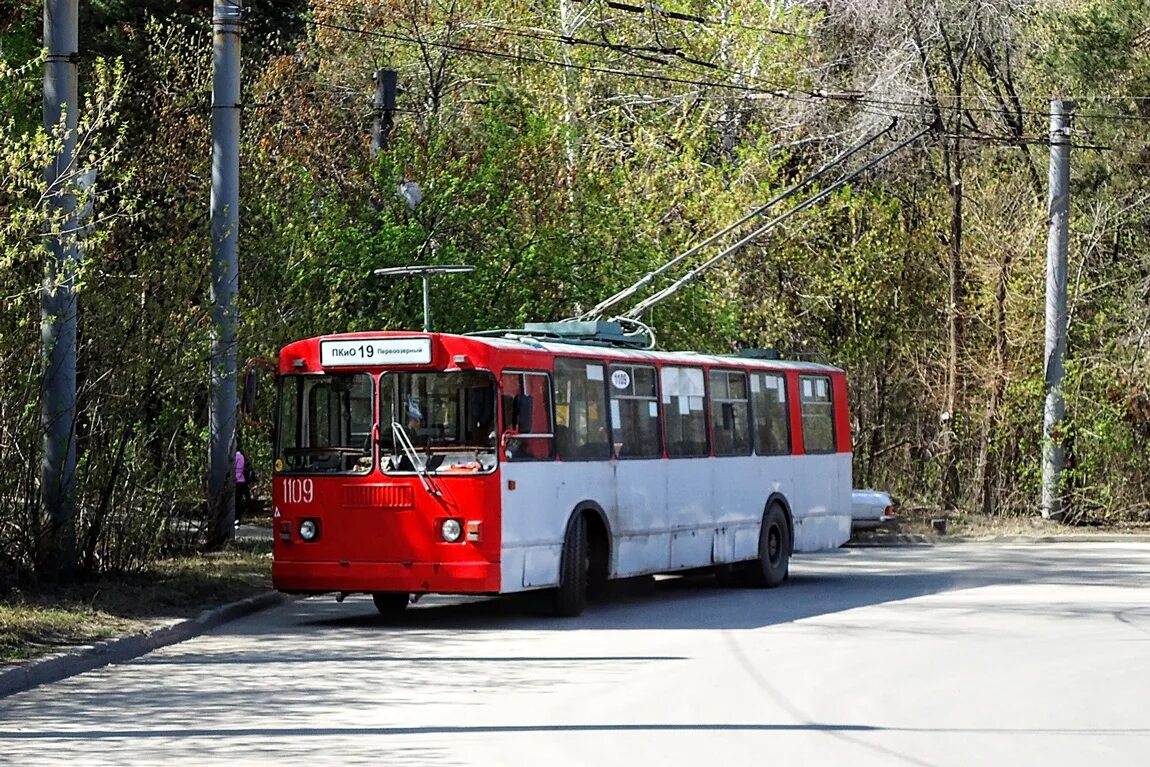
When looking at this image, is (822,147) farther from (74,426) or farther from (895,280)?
(74,426)

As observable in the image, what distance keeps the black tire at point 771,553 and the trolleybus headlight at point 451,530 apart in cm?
623

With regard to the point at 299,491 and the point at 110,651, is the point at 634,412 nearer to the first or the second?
the point at 299,491

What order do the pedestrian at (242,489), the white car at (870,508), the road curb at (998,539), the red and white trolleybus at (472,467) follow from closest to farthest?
the red and white trolleybus at (472,467) → the pedestrian at (242,489) → the white car at (870,508) → the road curb at (998,539)

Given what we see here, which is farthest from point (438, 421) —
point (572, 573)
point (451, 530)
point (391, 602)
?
point (391, 602)

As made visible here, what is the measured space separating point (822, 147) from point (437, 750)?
108 feet

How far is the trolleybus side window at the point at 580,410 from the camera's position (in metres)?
18.5

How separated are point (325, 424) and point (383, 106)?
11631 mm

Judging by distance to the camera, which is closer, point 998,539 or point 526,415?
point 526,415

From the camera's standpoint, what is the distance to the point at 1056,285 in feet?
116

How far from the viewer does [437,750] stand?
33.8 feet

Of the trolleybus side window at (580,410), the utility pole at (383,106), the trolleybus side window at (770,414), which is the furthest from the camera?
the utility pole at (383,106)

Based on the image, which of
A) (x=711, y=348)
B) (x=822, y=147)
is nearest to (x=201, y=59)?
(x=711, y=348)

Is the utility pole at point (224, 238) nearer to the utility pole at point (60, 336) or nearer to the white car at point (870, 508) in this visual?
the utility pole at point (60, 336)

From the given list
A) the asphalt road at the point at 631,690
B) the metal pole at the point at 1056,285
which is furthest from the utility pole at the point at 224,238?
the metal pole at the point at 1056,285
